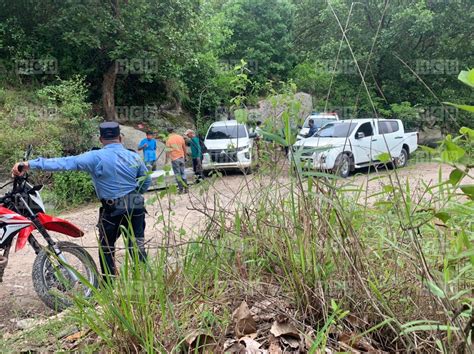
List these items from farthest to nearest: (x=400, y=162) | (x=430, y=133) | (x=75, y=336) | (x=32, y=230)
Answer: (x=430, y=133) → (x=400, y=162) → (x=32, y=230) → (x=75, y=336)

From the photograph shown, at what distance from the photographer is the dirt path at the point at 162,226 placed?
264 centimetres

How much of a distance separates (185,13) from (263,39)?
11.6 m

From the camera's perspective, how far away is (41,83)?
14.6 m

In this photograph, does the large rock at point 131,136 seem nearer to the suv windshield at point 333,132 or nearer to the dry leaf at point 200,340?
the suv windshield at point 333,132

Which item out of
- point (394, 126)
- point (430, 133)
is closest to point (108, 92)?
point (394, 126)

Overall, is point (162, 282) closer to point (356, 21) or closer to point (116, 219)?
point (116, 219)

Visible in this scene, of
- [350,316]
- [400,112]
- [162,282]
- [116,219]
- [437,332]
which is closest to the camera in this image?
[437,332]

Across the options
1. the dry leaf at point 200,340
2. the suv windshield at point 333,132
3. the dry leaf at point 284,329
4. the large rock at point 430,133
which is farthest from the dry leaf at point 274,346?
the large rock at point 430,133

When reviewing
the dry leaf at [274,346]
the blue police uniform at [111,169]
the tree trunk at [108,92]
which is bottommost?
the dry leaf at [274,346]

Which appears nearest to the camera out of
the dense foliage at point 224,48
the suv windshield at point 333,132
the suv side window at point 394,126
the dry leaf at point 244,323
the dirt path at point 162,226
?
the dry leaf at point 244,323

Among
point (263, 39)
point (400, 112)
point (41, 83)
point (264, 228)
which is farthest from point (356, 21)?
point (264, 228)

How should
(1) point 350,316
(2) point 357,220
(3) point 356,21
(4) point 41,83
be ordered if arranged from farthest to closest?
(3) point 356,21
(4) point 41,83
(2) point 357,220
(1) point 350,316

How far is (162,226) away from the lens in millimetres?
2650

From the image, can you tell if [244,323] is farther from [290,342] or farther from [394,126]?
[394,126]
